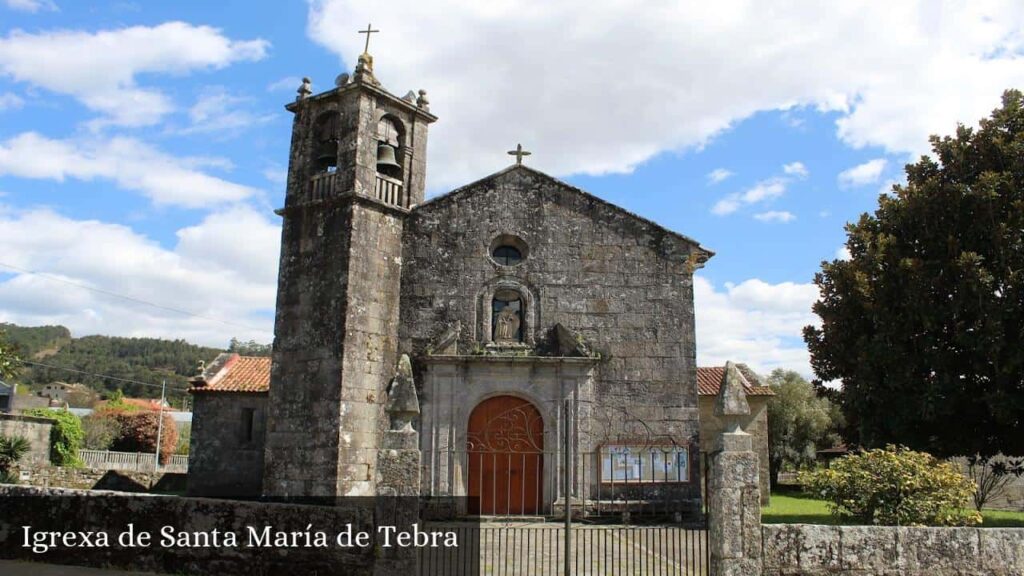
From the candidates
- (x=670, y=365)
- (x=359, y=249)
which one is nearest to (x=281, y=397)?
(x=359, y=249)

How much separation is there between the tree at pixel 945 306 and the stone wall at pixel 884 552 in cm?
724

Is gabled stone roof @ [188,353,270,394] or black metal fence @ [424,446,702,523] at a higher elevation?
gabled stone roof @ [188,353,270,394]

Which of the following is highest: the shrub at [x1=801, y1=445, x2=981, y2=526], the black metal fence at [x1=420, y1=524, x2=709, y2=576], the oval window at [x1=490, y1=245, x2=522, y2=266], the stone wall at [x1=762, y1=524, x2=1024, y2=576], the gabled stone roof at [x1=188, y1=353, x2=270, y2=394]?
the oval window at [x1=490, y1=245, x2=522, y2=266]

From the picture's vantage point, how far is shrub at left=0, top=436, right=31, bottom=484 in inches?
870

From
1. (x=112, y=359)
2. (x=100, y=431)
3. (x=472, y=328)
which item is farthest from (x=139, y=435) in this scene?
(x=112, y=359)

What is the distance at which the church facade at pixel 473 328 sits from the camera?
1431 centimetres

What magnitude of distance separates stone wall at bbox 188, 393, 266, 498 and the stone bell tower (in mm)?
4693

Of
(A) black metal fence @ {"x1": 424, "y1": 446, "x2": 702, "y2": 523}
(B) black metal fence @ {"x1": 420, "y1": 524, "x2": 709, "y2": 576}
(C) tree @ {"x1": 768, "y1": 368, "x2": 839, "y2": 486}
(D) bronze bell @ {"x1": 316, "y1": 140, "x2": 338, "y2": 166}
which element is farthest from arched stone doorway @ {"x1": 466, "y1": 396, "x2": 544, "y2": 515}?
(C) tree @ {"x1": 768, "y1": 368, "x2": 839, "y2": 486}

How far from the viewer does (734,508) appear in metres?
8.41

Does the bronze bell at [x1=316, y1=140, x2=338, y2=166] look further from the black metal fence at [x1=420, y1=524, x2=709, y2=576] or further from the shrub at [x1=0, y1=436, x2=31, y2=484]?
the shrub at [x1=0, y1=436, x2=31, y2=484]

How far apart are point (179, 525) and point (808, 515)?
16.0 m

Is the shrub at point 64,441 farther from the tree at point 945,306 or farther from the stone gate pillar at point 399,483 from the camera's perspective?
the tree at point 945,306

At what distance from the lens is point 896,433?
52.7 ft

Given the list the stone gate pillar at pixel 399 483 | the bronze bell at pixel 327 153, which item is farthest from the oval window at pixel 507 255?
the stone gate pillar at pixel 399 483
